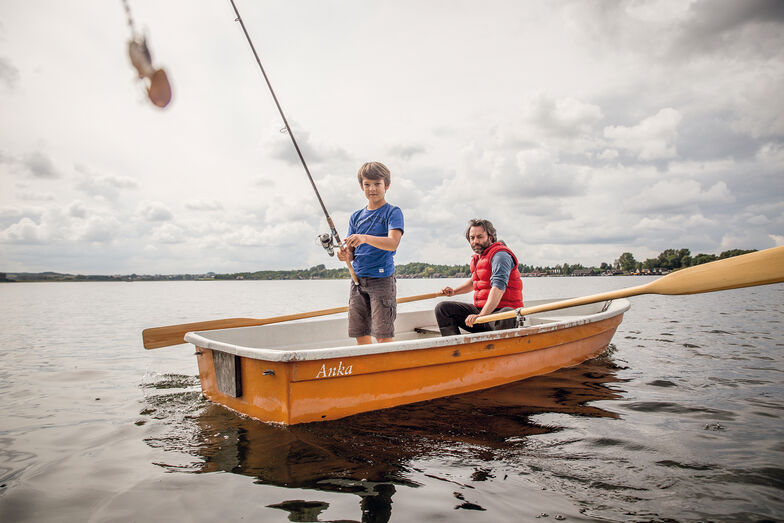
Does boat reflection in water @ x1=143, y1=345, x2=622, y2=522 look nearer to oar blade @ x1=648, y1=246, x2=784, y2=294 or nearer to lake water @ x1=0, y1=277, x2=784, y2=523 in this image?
lake water @ x1=0, y1=277, x2=784, y2=523

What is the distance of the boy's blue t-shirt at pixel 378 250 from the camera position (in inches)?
165

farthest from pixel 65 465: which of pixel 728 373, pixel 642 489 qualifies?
pixel 728 373

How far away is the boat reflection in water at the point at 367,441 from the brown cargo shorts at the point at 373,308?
0.77 m

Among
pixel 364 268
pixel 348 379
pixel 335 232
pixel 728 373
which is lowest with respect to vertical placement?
pixel 728 373

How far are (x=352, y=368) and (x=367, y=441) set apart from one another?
23.1 inches

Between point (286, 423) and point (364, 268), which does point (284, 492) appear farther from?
point (364, 268)

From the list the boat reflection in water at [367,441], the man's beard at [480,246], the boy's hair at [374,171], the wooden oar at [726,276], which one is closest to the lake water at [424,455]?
the boat reflection in water at [367,441]

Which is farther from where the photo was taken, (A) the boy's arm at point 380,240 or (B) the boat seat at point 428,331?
(B) the boat seat at point 428,331

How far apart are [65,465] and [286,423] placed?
1586 millimetres

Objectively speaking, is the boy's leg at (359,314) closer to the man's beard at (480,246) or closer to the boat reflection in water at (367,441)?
the boat reflection in water at (367,441)

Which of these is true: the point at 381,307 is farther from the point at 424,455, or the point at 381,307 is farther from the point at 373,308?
the point at 424,455

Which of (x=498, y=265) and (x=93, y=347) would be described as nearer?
(x=498, y=265)

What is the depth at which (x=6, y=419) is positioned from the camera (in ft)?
14.4

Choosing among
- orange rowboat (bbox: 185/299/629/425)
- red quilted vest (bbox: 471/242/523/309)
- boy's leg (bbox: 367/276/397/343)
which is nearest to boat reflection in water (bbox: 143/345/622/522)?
orange rowboat (bbox: 185/299/629/425)
